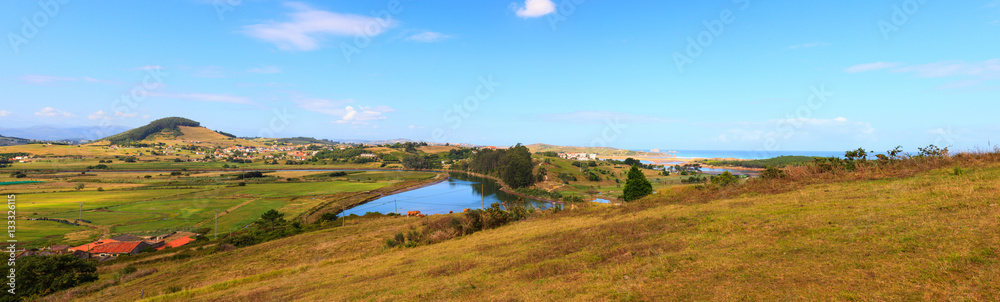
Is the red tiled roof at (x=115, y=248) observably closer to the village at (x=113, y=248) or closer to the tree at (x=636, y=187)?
the village at (x=113, y=248)

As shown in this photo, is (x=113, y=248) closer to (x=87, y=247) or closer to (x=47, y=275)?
(x=87, y=247)

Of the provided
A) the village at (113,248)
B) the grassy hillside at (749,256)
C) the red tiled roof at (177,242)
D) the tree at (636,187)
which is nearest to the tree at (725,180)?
the grassy hillside at (749,256)

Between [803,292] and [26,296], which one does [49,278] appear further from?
[803,292]

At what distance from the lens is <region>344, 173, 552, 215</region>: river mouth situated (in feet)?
206

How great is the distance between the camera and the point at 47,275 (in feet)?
70.0

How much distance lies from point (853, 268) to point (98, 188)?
358 ft

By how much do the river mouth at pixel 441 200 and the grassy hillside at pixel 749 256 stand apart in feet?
129

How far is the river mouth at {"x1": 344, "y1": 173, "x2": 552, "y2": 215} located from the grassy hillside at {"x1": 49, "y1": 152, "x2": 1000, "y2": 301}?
39.3m

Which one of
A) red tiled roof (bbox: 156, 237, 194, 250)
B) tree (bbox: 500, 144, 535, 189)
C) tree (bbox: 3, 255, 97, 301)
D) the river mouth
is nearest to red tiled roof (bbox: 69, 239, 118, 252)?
red tiled roof (bbox: 156, 237, 194, 250)

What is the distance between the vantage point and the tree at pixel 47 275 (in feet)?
67.1

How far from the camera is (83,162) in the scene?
118 metres

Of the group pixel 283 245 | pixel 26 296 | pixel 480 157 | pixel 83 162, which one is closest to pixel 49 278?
pixel 26 296

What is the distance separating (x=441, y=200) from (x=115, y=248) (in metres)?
47.0

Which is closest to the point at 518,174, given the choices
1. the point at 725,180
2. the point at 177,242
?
the point at 177,242
